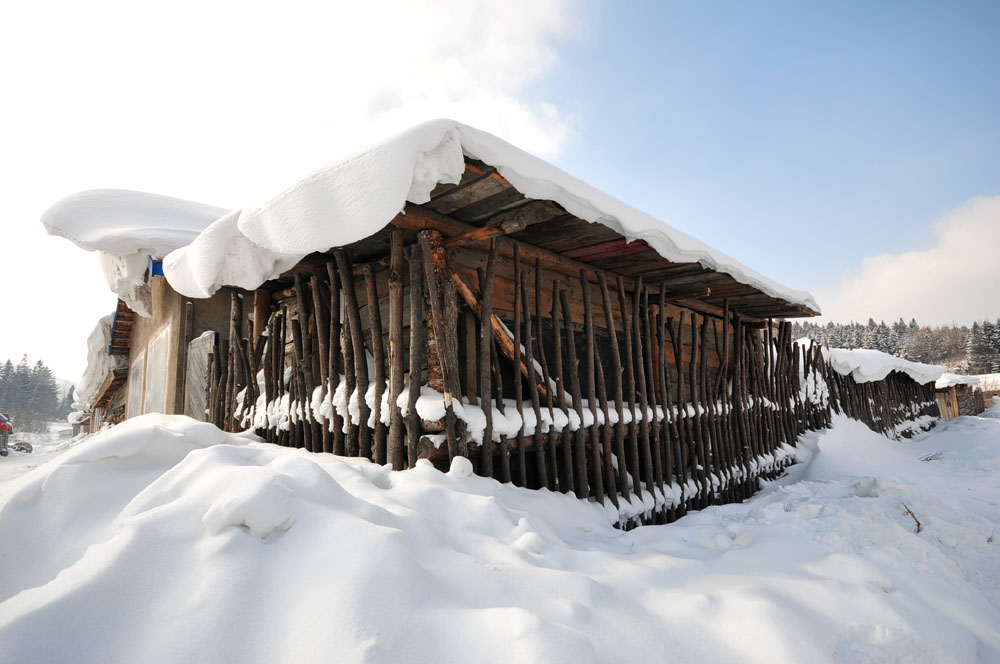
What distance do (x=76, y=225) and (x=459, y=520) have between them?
517 centimetres

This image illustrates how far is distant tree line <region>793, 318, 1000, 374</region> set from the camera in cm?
4812

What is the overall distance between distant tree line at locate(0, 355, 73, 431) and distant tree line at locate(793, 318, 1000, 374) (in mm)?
91261

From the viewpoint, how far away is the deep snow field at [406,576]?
123 cm

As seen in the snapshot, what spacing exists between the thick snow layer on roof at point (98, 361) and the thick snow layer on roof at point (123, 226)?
5826 millimetres

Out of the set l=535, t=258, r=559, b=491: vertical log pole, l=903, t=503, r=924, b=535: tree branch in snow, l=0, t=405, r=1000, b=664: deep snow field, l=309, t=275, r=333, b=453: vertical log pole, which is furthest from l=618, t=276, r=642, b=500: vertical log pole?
l=309, t=275, r=333, b=453: vertical log pole

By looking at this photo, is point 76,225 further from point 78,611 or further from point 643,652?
point 643,652

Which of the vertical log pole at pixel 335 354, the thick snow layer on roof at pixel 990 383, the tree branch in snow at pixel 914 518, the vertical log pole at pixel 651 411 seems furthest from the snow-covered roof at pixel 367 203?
the thick snow layer on roof at pixel 990 383

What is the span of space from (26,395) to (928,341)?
383ft

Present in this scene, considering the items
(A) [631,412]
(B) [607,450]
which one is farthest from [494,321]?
(A) [631,412]

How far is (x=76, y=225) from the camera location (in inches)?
189

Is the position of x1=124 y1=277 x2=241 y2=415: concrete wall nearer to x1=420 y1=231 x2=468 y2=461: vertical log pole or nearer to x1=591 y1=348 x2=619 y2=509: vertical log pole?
x1=420 y1=231 x2=468 y2=461: vertical log pole

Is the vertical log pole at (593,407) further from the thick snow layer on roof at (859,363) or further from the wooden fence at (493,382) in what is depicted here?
the thick snow layer on roof at (859,363)

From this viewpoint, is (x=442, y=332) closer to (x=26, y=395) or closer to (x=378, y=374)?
(x=378, y=374)

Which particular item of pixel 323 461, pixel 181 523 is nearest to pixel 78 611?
pixel 181 523
